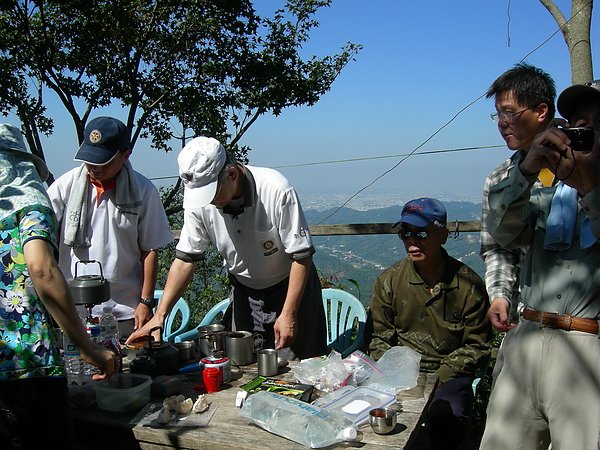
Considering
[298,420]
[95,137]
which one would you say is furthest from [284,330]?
[95,137]

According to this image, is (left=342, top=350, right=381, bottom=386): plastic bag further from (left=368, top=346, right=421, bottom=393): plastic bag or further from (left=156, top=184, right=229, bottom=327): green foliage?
(left=156, top=184, right=229, bottom=327): green foliage

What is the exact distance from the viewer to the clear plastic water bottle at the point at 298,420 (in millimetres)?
1789

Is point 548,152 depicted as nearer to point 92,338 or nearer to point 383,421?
point 383,421

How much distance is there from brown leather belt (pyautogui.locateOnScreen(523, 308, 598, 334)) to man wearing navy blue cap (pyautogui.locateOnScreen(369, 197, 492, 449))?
109 centimetres

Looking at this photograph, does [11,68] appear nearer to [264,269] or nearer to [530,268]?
[264,269]

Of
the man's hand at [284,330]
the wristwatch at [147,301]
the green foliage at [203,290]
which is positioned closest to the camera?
the man's hand at [284,330]

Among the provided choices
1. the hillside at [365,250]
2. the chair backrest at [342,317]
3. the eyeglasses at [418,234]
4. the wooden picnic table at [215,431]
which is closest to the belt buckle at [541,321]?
the wooden picnic table at [215,431]

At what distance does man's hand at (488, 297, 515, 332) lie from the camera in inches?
88.5

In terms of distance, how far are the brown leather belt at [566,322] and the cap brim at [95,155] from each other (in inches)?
83.2

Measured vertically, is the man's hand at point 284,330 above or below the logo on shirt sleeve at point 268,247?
below

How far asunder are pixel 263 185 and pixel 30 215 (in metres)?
1.22

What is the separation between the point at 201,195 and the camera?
2469 millimetres

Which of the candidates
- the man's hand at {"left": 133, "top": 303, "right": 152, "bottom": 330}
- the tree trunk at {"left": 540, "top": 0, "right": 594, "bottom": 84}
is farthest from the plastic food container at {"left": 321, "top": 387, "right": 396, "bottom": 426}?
the tree trunk at {"left": 540, "top": 0, "right": 594, "bottom": 84}

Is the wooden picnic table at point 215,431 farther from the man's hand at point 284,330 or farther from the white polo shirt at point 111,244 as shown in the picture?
the white polo shirt at point 111,244
